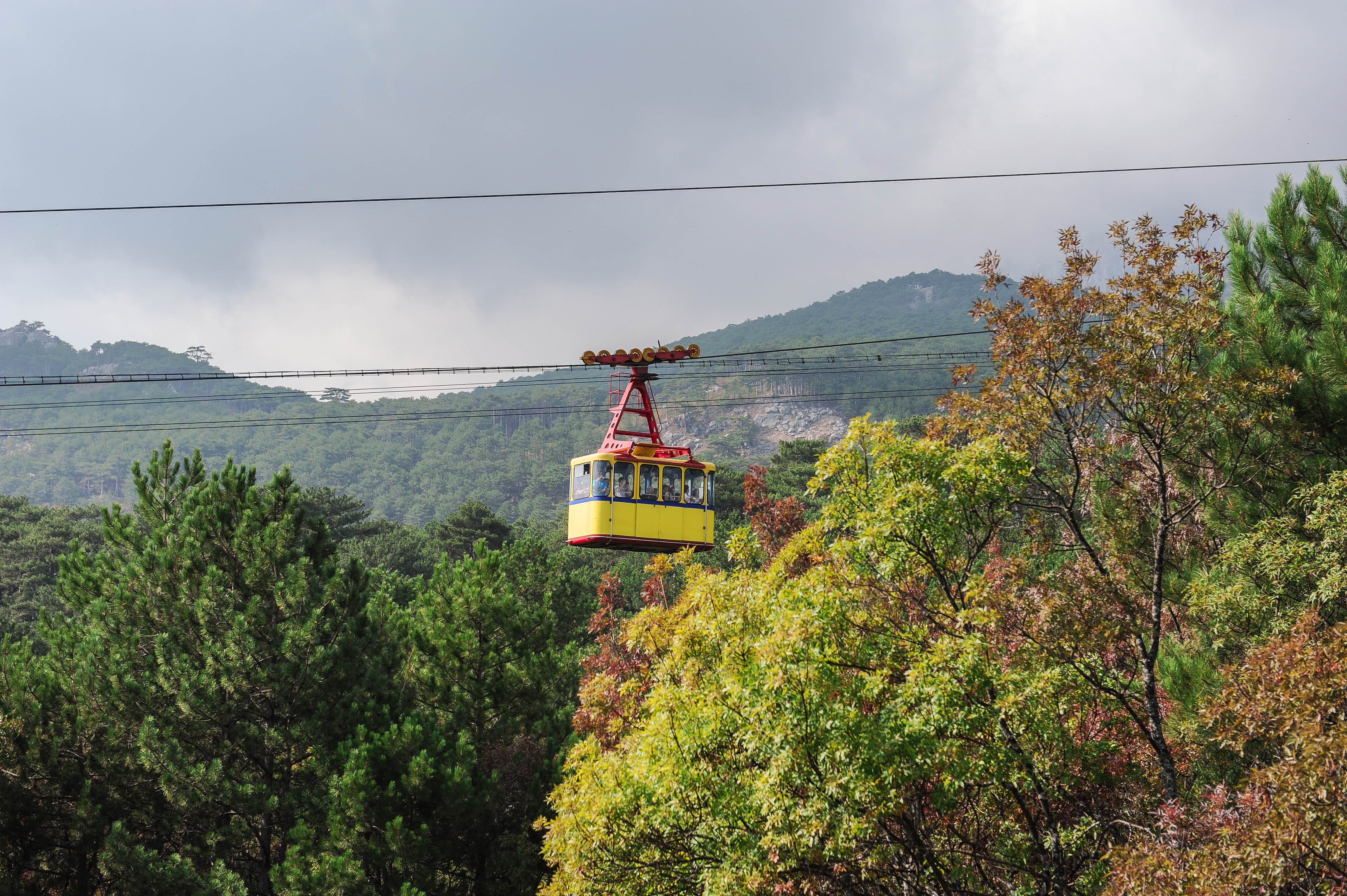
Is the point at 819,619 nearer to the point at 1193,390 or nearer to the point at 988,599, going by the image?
the point at 988,599

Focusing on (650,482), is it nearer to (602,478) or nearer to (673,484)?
(673,484)

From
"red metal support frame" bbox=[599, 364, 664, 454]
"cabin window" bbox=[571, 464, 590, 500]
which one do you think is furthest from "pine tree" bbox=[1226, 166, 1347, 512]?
"cabin window" bbox=[571, 464, 590, 500]

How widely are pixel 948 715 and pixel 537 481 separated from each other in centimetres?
18053

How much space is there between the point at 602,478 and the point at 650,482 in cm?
106

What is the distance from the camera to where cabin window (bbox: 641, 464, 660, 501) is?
2016 centimetres

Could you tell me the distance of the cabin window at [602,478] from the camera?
19828mm

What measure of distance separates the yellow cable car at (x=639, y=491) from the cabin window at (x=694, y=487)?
0.02 m

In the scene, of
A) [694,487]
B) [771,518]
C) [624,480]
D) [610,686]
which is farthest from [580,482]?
[610,686]

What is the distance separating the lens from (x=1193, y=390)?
11.3m

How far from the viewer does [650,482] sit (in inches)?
798

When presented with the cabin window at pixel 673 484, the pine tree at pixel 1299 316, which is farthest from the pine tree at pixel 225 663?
the pine tree at pixel 1299 316

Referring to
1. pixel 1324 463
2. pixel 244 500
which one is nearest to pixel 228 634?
pixel 244 500

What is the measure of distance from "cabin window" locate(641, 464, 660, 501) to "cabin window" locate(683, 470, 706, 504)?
0.63 metres

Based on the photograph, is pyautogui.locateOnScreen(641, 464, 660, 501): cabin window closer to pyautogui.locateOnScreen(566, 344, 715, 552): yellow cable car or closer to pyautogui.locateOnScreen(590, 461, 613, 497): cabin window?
pyautogui.locateOnScreen(566, 344, 715, 552): yellow cable car
